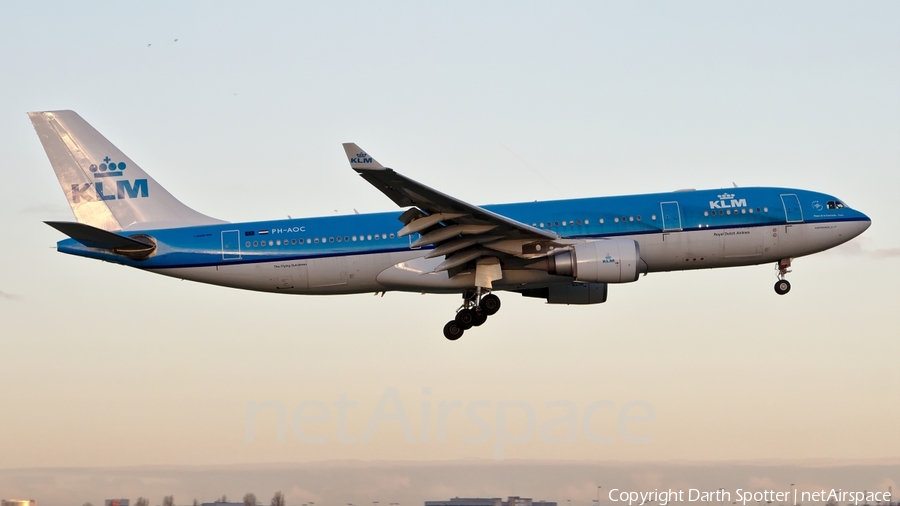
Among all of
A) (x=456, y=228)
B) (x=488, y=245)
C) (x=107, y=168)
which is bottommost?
(x=488, y=245)

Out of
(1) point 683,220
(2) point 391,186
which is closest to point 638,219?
(1) point 683,220

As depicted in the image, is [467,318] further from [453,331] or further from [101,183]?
[101,183]

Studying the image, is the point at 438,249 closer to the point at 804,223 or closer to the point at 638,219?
the point at 638,219

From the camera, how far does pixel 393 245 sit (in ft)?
134

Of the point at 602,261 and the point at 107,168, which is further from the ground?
the point at 107,168

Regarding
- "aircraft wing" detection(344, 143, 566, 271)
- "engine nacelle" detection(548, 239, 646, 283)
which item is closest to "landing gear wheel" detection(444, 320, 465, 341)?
"aircraft wing" detection(344, 143, 566, 271)

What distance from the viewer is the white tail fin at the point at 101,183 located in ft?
142

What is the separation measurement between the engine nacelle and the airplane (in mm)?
68

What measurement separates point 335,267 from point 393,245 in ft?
7.28

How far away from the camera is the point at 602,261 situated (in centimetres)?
3850

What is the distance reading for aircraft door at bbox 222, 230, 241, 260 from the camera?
135ft

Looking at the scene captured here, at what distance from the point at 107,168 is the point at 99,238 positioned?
532 cm

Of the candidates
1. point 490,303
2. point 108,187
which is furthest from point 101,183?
point 490,303

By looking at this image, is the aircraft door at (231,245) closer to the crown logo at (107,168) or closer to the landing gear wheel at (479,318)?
the crown logo at (107,168)
